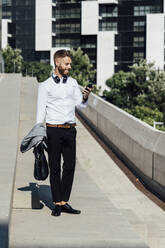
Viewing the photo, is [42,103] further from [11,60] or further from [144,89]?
[11,60]

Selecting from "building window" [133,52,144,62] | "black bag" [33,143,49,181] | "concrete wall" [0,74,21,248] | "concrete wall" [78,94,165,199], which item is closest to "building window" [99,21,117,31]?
"building window" [133,52,144,62]

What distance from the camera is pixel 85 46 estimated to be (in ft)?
364

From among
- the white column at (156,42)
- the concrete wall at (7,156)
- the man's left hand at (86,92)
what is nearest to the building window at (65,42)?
the white column at (156,42)

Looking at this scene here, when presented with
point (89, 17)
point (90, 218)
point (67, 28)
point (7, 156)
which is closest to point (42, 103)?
point (90, 218)

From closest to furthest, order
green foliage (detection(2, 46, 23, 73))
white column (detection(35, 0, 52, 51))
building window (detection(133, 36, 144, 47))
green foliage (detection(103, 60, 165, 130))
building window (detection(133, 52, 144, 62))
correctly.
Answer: green foliage (detection(103, 60, 165, 130)), green foliage (detection(2, 46, 23, 73)), building window (detection(133, 52, 144, 62)), building window (detection(133, 36, 144, 47)), white column (detection(35, 0, 52, 51))

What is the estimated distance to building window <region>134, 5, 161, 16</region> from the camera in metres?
109

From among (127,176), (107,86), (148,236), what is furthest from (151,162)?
(107,86)

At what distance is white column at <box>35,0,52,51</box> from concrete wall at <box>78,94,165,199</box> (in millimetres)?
92211

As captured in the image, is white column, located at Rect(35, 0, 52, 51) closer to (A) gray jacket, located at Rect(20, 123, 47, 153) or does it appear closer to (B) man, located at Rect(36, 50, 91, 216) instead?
(B) man, located at Rect(36, 50, 91, 216)

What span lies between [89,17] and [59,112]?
10538cm

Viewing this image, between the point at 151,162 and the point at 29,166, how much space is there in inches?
88.0

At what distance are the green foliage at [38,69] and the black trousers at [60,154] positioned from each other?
95.8 metres

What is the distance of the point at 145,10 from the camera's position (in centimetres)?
10981

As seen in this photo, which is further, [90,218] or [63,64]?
[90,218]
